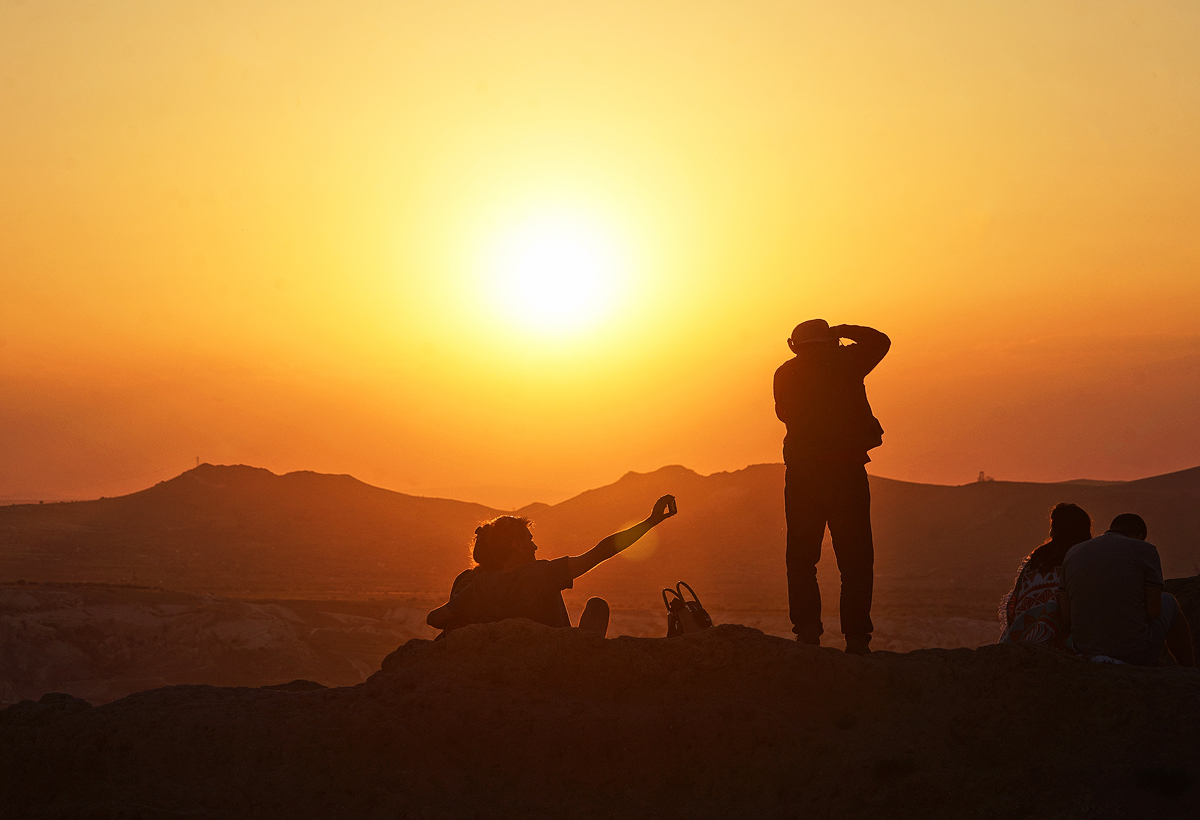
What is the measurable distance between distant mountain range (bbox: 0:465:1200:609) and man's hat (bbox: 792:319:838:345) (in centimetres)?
4044

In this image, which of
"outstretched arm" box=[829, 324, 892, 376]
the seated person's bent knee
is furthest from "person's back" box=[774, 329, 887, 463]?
the seated person's bent knee

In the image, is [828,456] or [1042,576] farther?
[828,456]

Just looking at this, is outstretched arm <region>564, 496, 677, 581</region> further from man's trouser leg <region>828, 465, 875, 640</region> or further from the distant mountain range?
the distant mountain range

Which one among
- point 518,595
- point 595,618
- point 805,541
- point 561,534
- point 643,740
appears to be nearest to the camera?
point 643,740

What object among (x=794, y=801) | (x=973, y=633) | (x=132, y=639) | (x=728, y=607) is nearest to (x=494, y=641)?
(x=794, y=801)

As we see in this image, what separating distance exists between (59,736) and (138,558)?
74.4 metres

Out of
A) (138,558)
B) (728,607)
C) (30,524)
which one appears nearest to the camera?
(728,607)

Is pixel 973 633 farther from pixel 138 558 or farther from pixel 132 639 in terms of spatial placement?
pixel 138 558

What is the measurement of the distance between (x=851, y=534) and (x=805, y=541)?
1.05ft

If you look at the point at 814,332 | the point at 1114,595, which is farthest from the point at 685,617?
the point at 1114,595

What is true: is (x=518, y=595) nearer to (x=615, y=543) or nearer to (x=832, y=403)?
(x=615, y=543)

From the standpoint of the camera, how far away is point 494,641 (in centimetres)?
543

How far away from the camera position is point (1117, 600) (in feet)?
17.1

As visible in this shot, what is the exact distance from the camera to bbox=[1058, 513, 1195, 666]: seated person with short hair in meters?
5.17
